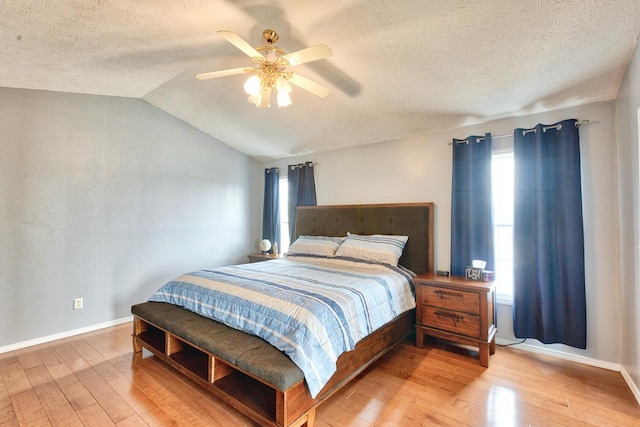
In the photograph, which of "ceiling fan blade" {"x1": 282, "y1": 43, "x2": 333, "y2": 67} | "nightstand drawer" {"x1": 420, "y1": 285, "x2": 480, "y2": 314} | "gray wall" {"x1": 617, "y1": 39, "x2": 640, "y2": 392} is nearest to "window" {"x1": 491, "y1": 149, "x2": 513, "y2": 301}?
"nightstand drawer" {"x1": 420, "y1": 285, "x2": 480, "y2": 314}

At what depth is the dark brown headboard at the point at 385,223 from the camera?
131 inches

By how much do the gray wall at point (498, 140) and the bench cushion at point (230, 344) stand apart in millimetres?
2316

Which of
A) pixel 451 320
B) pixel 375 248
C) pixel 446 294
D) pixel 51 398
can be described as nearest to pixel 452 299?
pixel 446 294

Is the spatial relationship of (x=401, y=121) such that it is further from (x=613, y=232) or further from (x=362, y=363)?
(x=362, y=363)

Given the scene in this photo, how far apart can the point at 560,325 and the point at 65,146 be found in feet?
16.9

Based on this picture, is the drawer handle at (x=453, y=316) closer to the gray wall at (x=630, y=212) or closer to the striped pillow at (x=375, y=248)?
the striped pillow at (x=375, y=248)

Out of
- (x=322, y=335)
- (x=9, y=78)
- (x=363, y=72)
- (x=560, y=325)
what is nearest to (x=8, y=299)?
(x=9, y=78)

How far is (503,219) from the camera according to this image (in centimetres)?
303

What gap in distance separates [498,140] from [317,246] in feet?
7.63

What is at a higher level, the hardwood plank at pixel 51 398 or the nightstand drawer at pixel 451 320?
the nightstand drawer at pixel 451 320

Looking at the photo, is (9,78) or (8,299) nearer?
(9,78)

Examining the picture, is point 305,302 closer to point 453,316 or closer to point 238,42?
point 453,316

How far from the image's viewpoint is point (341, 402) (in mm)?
2020

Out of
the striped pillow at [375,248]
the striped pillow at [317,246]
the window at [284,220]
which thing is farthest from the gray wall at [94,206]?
the striped pillow at [375,248]
